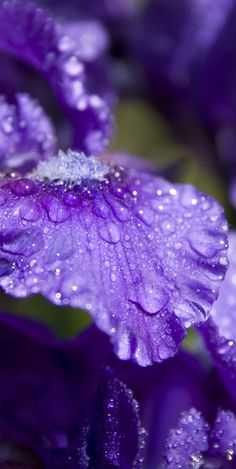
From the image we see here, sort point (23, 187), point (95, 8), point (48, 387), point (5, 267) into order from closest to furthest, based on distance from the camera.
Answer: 1. point (5, 267)
2. point (23, 187)
3. point (48, 387)
4. point (95, 8)

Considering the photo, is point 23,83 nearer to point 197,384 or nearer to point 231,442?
point 197,384

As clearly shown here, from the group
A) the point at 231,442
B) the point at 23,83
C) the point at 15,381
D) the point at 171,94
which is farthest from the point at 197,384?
the point at 171,94

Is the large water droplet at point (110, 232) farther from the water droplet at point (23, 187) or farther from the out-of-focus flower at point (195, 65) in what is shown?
the out-of-focus flower at point (195, 65)

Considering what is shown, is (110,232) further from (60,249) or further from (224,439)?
(224,439)

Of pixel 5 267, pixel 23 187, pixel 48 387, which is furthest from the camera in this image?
pixel 48 387

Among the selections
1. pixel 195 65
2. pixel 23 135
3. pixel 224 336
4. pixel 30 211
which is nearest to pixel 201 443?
pixel 224 336
